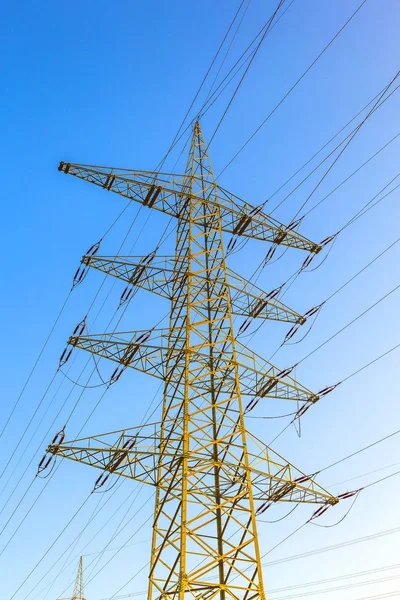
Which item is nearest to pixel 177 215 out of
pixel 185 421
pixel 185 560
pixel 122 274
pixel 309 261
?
pixel 122 274

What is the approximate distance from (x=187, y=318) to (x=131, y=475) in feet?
14.2

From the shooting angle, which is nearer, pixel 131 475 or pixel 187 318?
pixel 131 475

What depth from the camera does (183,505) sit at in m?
10.1

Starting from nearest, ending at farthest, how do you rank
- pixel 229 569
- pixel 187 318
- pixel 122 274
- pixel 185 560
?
pixel 185 560 → pixel 229 569 → pixel 187 318 → pixel 122 274

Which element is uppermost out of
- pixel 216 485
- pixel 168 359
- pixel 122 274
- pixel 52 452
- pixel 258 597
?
pixel 122 274

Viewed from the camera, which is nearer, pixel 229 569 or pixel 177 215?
pixel 229 569

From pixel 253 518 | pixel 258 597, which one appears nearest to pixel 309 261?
pixel 253 518

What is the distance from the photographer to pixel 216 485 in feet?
37.5

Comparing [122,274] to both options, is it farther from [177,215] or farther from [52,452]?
[52,452]

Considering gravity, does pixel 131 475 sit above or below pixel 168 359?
below

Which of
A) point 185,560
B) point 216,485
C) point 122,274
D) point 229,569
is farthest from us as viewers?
point 122,274

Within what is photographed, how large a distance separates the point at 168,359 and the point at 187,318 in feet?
4.24

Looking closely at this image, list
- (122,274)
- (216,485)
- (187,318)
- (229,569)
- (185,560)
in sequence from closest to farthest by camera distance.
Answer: (185,560)
(229,569)
(216,485)
(187,318)
(122,274)

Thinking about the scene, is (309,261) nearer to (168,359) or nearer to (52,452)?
(168,359)
